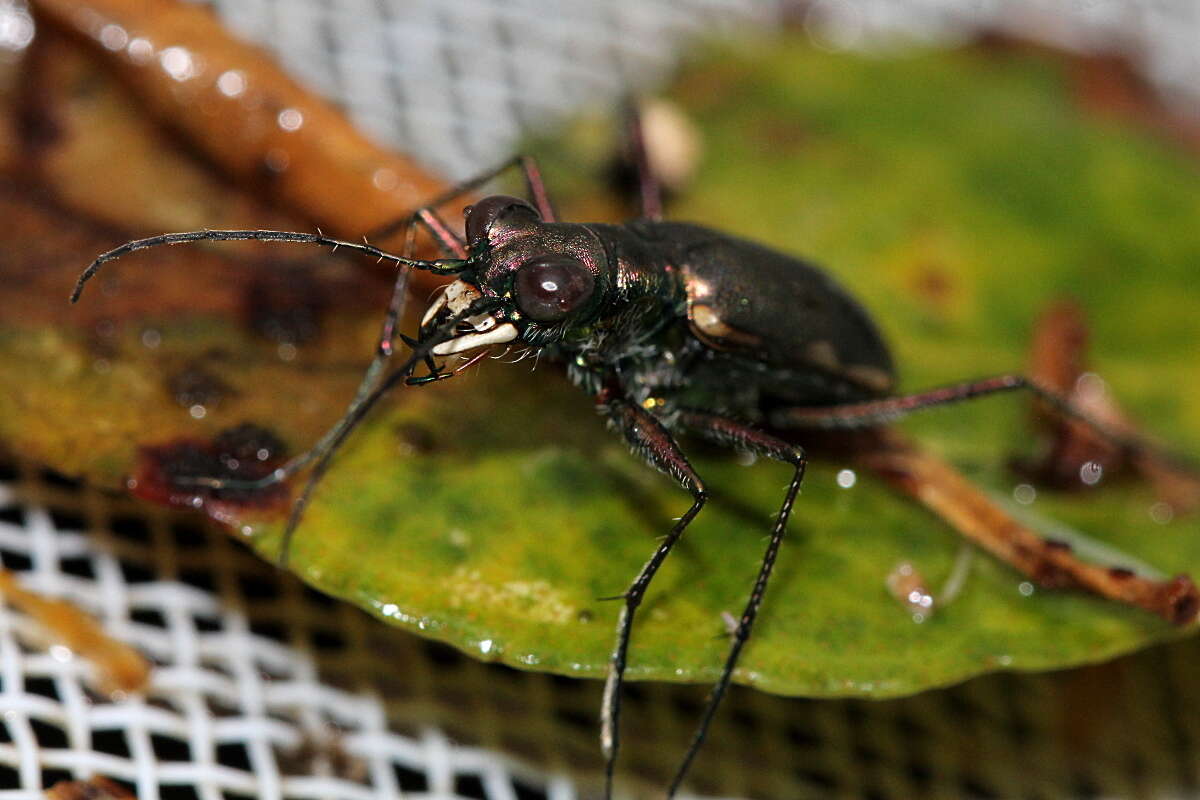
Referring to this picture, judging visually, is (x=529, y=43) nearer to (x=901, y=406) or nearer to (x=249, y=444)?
(x=901, y=406)

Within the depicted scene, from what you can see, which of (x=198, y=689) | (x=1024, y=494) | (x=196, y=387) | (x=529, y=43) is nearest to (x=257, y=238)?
(x=196, y=387)

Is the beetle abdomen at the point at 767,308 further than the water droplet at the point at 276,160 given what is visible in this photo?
No

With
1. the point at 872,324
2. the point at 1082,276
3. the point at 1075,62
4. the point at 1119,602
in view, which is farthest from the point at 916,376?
the point at 1075,62

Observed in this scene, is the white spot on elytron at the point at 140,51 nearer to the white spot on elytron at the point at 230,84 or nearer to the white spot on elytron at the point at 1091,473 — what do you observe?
the white spot on elytron at the point at 230,84

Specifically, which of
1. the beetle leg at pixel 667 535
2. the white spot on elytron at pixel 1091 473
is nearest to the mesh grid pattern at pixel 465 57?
the beetle leg at pixel 667 535

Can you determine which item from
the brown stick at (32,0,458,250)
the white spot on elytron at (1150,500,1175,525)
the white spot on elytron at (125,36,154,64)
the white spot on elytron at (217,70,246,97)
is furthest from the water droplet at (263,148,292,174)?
the white spot on elytron at (1150,500,1175,525)

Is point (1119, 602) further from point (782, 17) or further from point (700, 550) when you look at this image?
point (782, 17)

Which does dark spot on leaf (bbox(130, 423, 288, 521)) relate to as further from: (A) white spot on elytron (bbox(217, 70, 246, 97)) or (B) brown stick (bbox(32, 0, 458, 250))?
(A) white spot on elytron (bbox(217, 70, 246, 97))
